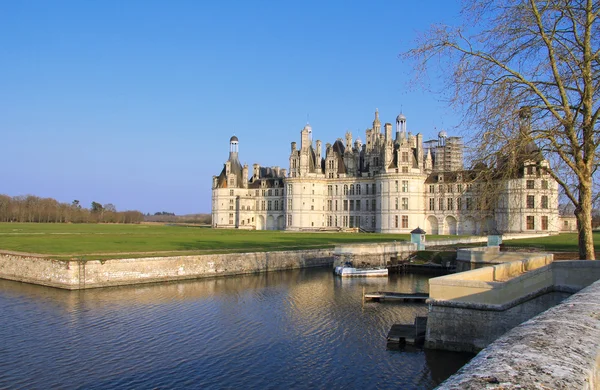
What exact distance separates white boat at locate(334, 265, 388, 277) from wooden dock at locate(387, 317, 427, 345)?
17762 mm

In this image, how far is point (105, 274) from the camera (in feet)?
94.7

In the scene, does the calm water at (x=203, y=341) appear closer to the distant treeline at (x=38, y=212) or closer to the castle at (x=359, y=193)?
the castle at (x=359, y=193)

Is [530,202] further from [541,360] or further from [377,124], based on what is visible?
[541,360]

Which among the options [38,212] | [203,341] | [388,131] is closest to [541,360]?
[203,341]

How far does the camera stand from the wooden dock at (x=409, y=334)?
1736cm

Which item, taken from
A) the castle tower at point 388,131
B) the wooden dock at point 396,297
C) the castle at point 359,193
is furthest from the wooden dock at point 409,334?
the castle tower at point 388,131

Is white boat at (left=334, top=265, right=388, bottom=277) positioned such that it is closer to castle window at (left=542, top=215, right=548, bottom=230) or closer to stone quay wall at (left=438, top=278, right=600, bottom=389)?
stone quay wall at (left=438, top=278, right=600, bottom=389)

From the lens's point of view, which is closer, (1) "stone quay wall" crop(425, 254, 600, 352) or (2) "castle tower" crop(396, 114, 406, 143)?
(1) "stone quay wall" crop(425, 254, 600, 352)

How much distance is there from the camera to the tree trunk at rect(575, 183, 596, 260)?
1484 cm

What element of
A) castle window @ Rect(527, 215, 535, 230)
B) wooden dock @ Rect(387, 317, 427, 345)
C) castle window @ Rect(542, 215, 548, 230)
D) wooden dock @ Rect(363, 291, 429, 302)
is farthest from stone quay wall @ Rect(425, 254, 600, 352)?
castle window @ Rect(542, 215, 548, 230)

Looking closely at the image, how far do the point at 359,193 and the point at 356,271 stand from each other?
4493 cm

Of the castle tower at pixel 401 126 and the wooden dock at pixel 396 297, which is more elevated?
the castle tower at pixel 401 126

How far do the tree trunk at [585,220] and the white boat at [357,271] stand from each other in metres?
20.9

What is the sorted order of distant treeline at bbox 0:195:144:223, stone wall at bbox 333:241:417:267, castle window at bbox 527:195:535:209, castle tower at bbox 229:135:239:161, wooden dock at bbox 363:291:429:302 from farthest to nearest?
distant treeline at bbox 0:195:144:223 → castle tower at bbox 229:135:239:161 → castle window at bbox 527:195:535:209 → stone wall at bbox 333:241:417:267 → wooden dock at bbox 363:291:429:302
